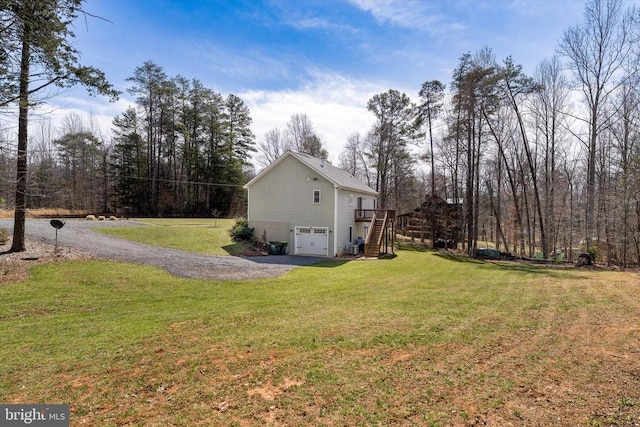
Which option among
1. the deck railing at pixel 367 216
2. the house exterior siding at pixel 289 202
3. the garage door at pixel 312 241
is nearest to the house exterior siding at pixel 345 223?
the deck railing at pixel 367 216

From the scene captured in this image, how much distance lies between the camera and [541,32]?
1373cm

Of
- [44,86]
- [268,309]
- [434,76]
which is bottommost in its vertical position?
[268,309]

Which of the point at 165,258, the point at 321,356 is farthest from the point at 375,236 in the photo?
the point at 321,356

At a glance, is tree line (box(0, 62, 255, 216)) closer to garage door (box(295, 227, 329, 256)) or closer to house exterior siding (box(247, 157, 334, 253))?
house exterior siding (box(247, 157, 334, 253))

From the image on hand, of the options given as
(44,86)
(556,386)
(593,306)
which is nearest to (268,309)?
(556,386)

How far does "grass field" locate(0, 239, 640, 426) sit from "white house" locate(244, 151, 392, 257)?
11.6 m

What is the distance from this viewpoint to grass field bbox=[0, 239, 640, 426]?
353 centimetres

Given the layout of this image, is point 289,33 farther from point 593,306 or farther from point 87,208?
point 87,208

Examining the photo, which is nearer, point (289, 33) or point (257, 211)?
point (289, 33)

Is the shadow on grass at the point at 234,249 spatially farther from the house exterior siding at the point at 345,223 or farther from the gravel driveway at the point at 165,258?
the house exterior siding at the point at 345,223

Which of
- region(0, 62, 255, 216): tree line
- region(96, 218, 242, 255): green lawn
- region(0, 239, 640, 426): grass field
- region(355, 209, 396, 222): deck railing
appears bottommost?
region(0, 239, 640, 426): grass field

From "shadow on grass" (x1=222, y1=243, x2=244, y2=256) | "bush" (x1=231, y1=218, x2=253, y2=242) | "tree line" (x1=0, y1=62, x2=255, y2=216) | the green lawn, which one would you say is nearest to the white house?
"bush" (x1=231, y1=218, x2=253, y2=242)

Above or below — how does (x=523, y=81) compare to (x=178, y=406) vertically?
above

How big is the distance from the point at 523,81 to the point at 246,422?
26155mm
